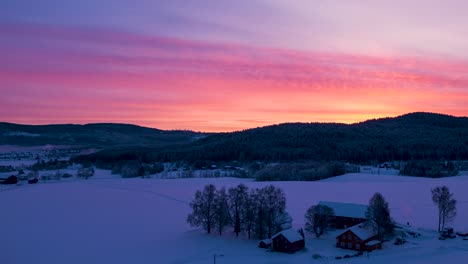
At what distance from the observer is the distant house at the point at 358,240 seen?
30.7m

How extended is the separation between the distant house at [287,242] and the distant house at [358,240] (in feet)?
8.85

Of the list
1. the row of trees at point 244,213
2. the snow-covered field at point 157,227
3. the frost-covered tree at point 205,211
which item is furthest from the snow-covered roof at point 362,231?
the frost-covered tree at point 205,211

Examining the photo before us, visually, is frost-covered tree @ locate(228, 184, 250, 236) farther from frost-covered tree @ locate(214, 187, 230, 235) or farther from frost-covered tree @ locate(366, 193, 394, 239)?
frost-covered tree @ locate(366, 193, 394, 239)

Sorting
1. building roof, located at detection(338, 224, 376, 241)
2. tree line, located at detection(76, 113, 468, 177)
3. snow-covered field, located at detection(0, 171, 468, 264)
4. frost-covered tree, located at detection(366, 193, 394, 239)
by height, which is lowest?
snow-covered field, located at detection(0, 171, 468, 264)

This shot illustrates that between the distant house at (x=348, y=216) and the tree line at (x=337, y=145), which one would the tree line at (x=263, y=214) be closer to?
the distant house at (x=348, y=216)

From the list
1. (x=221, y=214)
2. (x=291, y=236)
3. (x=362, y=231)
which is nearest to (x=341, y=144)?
(x=221, y=214)

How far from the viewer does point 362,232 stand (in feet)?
104

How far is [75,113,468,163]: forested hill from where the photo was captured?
378 ft

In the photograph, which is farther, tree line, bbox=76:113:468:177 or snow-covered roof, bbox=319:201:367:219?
tree line, bbox=76:113:468:177

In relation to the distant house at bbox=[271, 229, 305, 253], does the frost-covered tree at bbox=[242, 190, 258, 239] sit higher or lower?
higher

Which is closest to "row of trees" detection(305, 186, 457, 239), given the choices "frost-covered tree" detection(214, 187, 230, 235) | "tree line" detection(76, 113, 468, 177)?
"frost-covered tree" detection(214, 187, 230, 235)

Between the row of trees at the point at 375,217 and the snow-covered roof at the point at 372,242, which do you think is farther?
the row of trees at the point at 375,217

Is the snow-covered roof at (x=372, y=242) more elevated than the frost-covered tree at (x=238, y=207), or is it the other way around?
the frost-covered tree at (x=238, y=207)

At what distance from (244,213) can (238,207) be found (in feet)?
2.74
